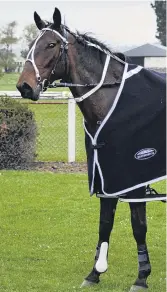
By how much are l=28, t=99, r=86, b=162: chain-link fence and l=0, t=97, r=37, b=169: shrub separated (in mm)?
481

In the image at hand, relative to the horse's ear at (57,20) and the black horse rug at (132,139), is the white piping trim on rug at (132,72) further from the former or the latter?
the horse's ear at (57,20)

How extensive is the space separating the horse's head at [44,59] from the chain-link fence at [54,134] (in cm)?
681

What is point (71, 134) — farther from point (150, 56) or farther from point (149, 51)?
point (149, 51)

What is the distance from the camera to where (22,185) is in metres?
10.7

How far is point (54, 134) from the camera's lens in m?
15.7

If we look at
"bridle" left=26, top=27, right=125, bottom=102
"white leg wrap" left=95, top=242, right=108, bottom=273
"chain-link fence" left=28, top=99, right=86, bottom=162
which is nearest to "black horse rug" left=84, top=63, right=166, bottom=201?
"bridle" left=26, top=27, right=125, bottom=102

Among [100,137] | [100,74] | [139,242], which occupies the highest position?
[100,74]

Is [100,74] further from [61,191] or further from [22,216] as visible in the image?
[61,191]

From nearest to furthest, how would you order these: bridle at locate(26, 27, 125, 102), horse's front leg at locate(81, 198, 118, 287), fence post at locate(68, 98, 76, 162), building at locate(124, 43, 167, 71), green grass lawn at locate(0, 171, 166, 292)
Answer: bridle at locate(26, 27, 125, 102), horse's front leg at locate(81, 198, 118, 287), green grass lawn at locate(0, 171, 166, 292), fence post at locate(68, 98, 76, 162), building at locate(124, 43, 167, 71)

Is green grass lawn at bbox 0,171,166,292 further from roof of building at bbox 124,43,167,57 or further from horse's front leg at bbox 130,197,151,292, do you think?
roof of building at bbox 124,43,167,57

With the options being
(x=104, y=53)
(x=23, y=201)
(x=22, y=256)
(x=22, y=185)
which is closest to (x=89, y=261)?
(x=22, y=256)

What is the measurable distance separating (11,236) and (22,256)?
2.84 ft

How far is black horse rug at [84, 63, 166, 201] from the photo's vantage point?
560 cm

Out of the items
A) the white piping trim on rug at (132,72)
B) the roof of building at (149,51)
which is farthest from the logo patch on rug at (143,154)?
the roof of building at (149,51)
